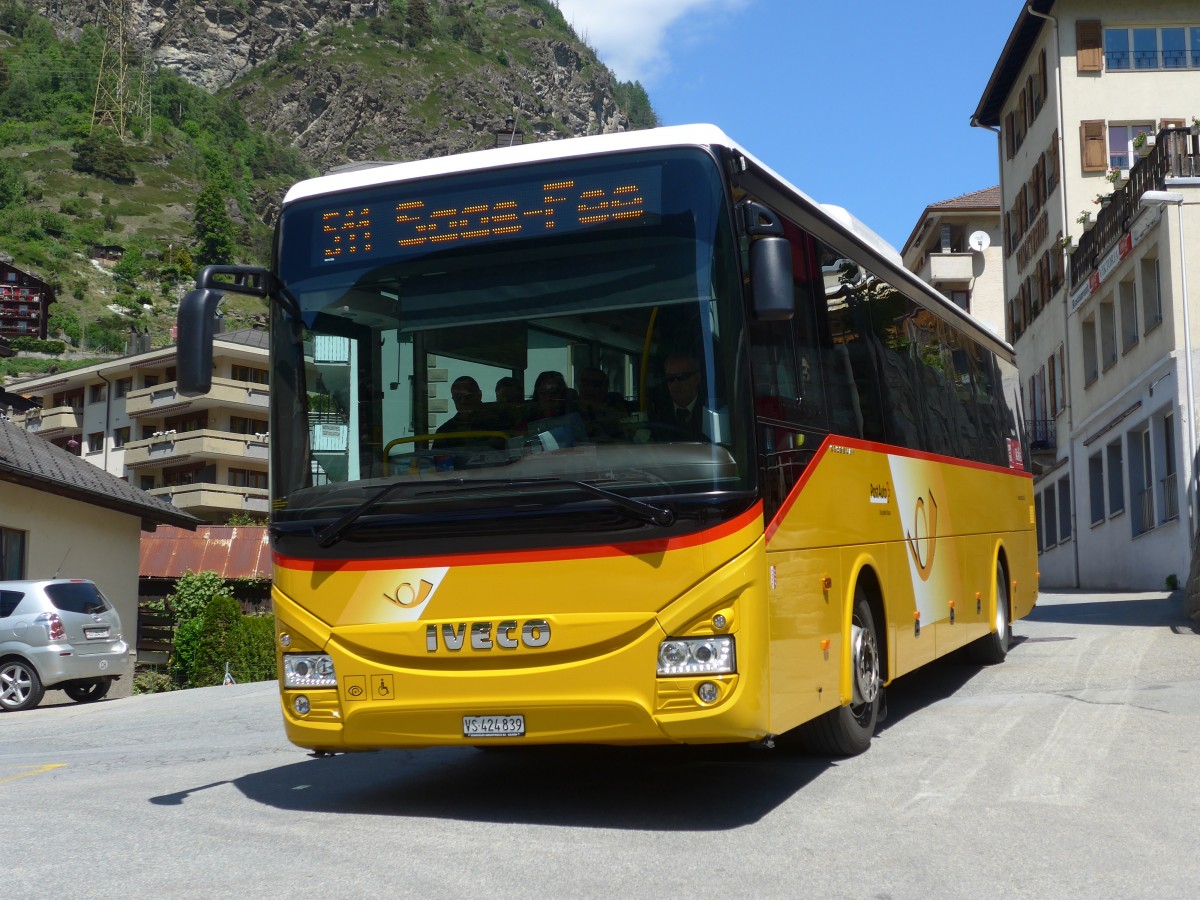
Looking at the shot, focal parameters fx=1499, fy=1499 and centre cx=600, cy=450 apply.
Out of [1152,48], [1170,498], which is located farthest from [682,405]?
[1152,48]

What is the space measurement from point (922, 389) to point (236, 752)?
5.68 meters

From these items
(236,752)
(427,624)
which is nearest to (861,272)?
(427,624)

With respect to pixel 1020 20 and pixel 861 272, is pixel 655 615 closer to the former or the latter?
pixel 861 272

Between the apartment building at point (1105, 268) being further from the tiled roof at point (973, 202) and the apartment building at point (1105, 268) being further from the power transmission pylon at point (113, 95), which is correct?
the power transmission pylon at point (113, 95)

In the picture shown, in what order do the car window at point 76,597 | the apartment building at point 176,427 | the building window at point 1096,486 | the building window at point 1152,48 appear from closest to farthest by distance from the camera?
the car window at point 76,597, the building window at point 1096,486, the building window at point 1152,48, the apartment building at point 176,427

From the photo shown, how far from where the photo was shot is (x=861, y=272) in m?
9.53

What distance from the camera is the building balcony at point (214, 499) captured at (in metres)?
75.1

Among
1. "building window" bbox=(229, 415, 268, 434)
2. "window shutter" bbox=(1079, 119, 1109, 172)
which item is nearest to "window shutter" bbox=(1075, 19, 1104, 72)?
"window shutter" bbox=(1079, 119, 1109, 172)

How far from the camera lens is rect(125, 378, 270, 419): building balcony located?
73688 mm

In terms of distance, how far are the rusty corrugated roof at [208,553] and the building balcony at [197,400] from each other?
16456 mm

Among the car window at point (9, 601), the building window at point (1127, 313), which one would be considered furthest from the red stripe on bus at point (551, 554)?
the building window at point (1127, 313)

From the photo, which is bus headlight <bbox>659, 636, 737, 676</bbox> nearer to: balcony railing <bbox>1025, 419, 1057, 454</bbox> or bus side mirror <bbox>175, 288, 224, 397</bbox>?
bus side mirror <bbox>175, 288, 224, 397</bbox>

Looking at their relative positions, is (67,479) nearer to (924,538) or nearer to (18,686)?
(18,686)

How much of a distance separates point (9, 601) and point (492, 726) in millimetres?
15838
